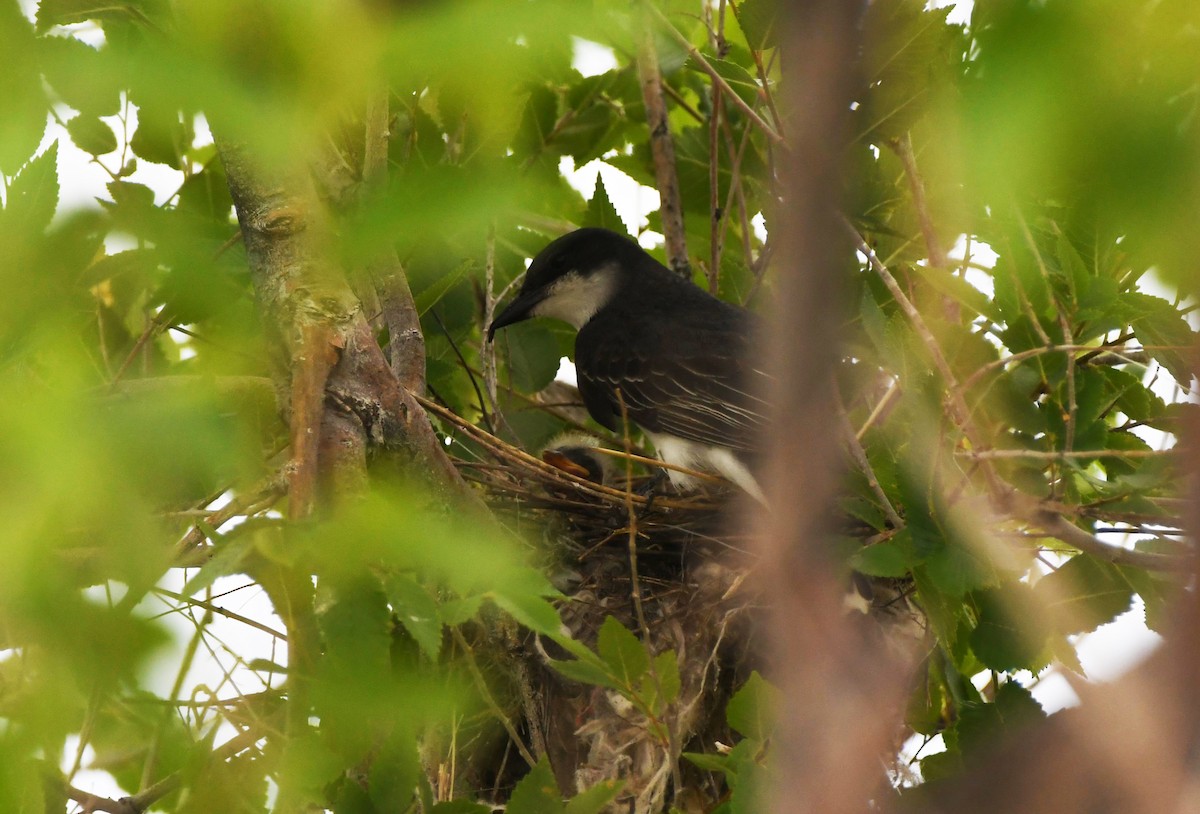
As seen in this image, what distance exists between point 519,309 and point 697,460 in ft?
3.51

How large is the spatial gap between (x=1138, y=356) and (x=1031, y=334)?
86 cm

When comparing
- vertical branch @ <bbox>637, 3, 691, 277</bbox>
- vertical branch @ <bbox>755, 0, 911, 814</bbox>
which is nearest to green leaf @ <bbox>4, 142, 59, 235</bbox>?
vertical branch @ <bbox>755, 0, 911, 814</bbox>

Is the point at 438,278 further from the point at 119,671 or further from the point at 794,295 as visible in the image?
the point at 794,295

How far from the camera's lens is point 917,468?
302 centimetres

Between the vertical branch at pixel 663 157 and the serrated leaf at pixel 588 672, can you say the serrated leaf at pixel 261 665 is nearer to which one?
the serrated leaf at pixel 588 672

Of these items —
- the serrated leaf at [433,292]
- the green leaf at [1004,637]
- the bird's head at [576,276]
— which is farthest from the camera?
the bird's head at [576,276]

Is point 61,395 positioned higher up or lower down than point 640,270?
lower down

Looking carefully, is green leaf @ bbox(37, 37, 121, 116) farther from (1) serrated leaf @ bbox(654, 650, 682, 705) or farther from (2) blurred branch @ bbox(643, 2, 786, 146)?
(1) serrated leaf @ bbox(654, 650, 682, 705)

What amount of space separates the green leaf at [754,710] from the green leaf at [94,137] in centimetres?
218

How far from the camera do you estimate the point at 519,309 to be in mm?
5531

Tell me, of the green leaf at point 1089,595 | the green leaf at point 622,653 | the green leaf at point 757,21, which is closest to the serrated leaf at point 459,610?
the green leaf at point 622,653

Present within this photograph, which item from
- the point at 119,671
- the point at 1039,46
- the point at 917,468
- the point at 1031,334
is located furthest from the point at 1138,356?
the point at 119,671

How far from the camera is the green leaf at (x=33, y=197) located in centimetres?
143

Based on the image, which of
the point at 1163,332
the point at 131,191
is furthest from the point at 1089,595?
the point at 131,191
